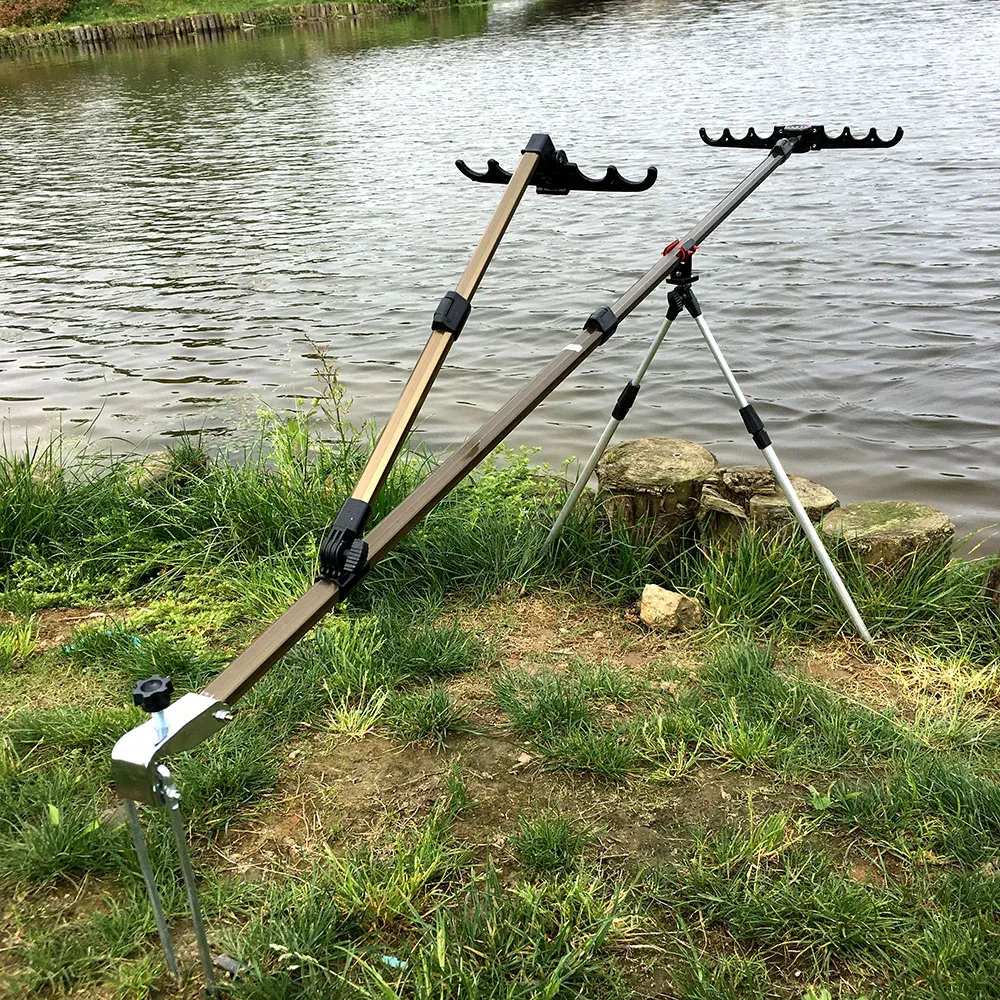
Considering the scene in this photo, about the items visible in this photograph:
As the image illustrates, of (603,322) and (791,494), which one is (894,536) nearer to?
(791,494)

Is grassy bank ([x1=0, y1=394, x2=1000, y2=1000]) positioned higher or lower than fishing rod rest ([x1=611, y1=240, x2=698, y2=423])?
lower

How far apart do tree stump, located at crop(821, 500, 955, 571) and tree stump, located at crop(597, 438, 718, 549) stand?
22.7 inches

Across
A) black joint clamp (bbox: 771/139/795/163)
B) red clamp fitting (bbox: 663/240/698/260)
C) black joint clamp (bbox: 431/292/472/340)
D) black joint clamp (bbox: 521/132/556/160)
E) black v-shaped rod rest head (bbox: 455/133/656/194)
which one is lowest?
red clamp fitting (bbox: 663/240/698/260)

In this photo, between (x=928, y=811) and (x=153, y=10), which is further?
(x=153, y=10)

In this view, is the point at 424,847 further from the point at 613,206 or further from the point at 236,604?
the point at 613,206

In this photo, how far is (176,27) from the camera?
132 feet

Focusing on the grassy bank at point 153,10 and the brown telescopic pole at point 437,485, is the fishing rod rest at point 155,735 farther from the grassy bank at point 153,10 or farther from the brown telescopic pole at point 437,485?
the grassy bank at point 153,10

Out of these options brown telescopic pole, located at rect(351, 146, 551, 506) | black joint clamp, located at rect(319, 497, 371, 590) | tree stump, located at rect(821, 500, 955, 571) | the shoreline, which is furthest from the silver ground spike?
the shoreline

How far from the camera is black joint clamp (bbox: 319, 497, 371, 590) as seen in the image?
2.21m

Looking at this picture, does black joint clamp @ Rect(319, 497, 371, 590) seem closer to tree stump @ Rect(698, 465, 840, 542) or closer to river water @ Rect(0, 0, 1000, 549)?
tree stump @ Rect(698, 465, 840, 542)

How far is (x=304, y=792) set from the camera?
3039mm

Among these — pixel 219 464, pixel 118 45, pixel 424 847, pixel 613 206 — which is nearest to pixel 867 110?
pixel 613 206

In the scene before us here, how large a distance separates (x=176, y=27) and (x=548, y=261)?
36.8 metres

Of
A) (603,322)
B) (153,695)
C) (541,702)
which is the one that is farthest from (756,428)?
(153,695)
